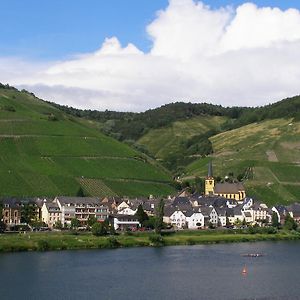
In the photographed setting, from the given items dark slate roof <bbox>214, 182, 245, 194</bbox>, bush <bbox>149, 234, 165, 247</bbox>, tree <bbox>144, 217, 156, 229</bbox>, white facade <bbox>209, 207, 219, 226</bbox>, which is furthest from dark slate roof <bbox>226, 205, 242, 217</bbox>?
bush <bbox>149, 234, 165, 247</bbox>

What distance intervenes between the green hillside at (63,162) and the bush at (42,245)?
3497 cm

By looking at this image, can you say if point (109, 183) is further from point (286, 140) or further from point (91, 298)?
point (91, 298)

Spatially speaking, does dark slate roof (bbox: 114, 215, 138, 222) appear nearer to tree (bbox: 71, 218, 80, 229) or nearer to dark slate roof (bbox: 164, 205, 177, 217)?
tree (bbox: 71, 218, 80, 229)

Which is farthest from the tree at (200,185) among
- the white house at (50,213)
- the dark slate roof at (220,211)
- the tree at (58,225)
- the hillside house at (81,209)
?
the tree at (58,225)

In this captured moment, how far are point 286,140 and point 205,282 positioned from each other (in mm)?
123667

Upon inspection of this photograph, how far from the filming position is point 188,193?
142 m

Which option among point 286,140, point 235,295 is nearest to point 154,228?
point 235,295

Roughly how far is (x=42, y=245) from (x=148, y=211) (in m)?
38.1

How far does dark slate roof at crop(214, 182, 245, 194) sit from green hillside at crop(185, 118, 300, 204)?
2.26m

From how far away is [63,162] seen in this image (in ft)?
448

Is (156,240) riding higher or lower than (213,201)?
lower

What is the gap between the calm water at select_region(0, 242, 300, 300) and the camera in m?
55.9

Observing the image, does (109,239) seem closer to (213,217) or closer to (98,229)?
(98,229)

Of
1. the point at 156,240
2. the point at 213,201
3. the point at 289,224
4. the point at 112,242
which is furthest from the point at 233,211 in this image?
the point at 112,242
